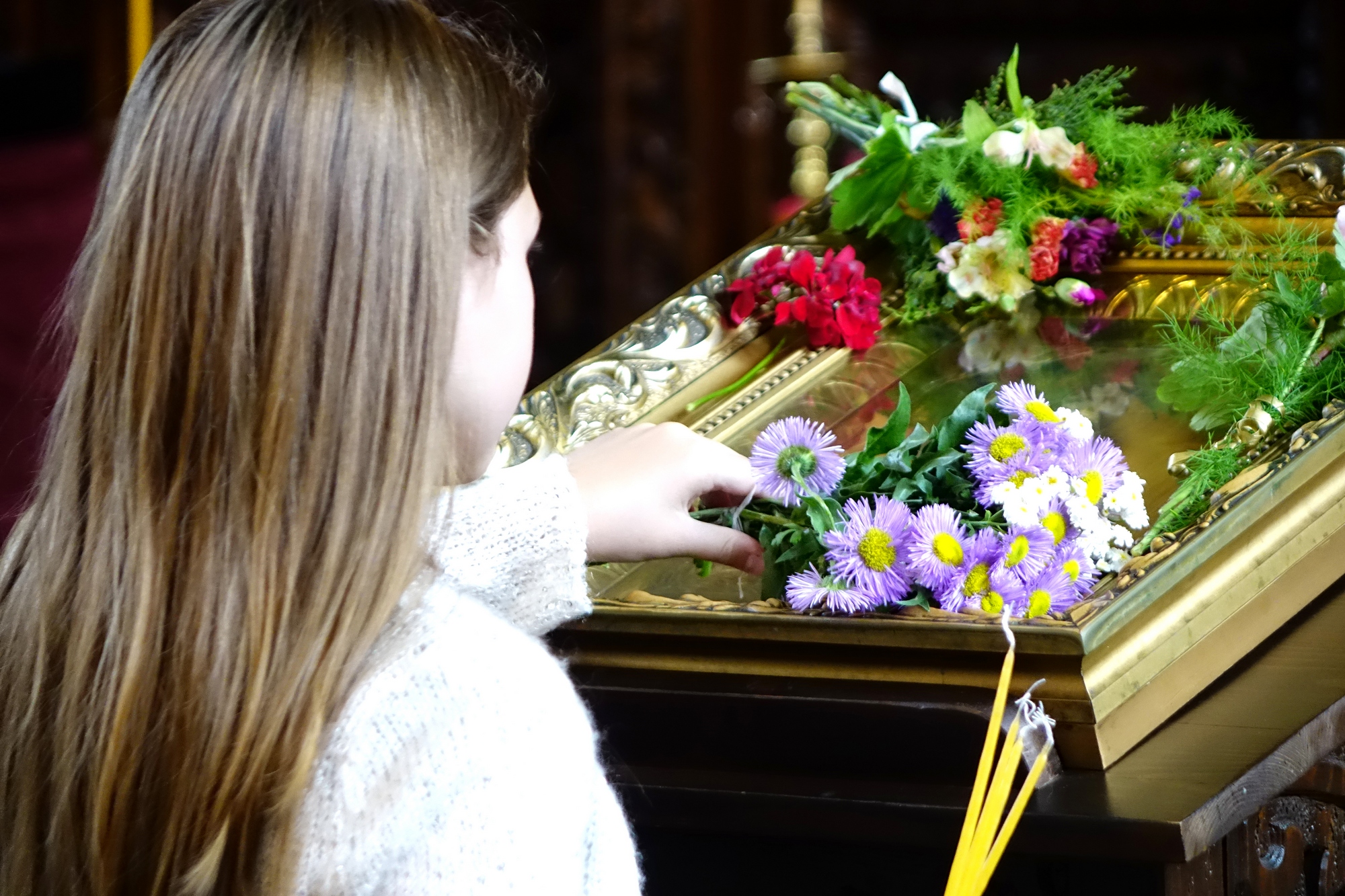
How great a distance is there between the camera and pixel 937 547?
0.81m

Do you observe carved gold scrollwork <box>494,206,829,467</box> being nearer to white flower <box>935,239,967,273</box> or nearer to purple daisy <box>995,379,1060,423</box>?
white flower <box>935,239,967,273</box>

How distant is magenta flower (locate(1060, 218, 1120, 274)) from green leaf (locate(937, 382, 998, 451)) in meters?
0.42

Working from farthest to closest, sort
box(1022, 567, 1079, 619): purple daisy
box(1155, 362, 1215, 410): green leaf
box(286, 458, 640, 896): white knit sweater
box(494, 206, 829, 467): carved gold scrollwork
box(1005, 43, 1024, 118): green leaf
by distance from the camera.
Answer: box(1005, 43, 1024, 118): green leaf → box(494, 206, 829, 467): carved gold scrollwork → box(1155, 362, 1215, 410): green leaf → box(1022, 567, 1079, 619): purple daisy → box(286, 458, 640, 896): white knit sweater

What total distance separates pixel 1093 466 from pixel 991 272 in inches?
17.6

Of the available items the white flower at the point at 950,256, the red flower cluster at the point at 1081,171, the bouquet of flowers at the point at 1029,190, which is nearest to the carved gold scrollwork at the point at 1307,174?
the bouquet of flowers at the point at 1029,190

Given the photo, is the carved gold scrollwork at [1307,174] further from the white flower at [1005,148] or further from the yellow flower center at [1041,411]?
the yellow flower center at [1041,411]

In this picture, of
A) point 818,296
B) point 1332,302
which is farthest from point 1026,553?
point 818,296

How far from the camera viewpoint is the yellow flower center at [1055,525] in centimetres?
82

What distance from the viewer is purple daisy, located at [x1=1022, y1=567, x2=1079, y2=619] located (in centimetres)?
79

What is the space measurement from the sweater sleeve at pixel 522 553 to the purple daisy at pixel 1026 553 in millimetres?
248

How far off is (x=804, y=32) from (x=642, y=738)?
6.75 ft

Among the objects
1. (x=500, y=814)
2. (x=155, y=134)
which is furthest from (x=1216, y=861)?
(x=155, y=134)

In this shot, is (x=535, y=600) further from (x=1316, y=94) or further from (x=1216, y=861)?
(x=1316, y=94)

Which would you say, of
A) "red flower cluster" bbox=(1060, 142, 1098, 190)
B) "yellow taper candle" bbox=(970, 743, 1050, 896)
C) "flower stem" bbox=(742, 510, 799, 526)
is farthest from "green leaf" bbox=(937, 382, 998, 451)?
"red flower cluster" bbox=(1060, 142, 1098, 190)
